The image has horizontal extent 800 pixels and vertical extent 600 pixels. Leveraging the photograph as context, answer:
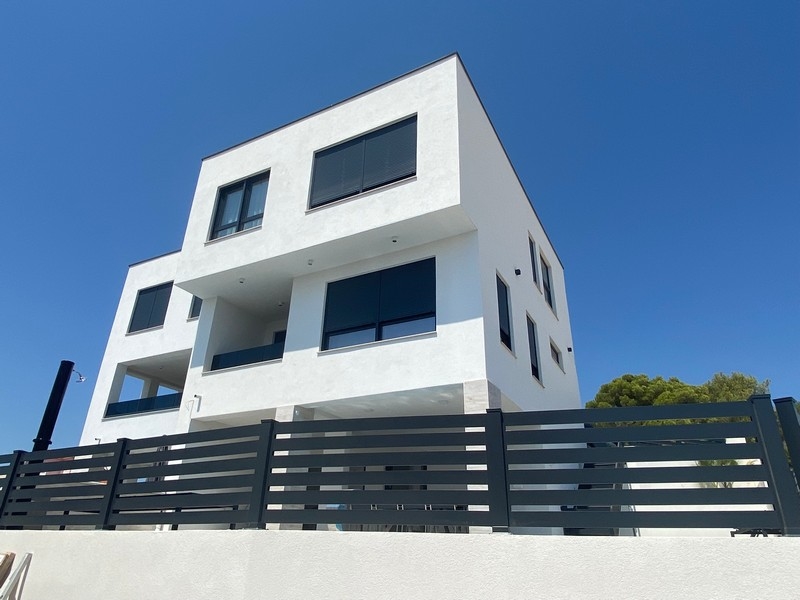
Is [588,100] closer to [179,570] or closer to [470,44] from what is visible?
[470,44]

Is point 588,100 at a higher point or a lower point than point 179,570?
higher

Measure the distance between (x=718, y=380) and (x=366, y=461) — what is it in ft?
77.5

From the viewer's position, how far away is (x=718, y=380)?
2191cm

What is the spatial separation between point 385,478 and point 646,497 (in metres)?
2.08

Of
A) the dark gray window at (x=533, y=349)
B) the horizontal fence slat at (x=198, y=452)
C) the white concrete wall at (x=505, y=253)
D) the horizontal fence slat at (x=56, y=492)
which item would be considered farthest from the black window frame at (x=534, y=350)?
the horizontal fence slat at (x=56, y=492)

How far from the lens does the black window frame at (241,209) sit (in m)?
12.0

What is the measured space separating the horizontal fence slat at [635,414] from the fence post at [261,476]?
231 cm

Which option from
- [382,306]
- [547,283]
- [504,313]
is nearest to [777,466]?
[504,313]

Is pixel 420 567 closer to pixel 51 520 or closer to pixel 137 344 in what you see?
pixel 51 520

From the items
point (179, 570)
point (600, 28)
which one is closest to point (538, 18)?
point (600, 28)

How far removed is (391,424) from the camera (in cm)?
434

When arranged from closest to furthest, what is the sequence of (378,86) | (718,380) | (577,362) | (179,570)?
(179,570), (378,86), (577,362), (718,380)

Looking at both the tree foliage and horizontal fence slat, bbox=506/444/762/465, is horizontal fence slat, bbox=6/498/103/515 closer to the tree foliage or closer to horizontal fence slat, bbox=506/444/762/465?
horizontal fence slat, bbox=506/444/762/465

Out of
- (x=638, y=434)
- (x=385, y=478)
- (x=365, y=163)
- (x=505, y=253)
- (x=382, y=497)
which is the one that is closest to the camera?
(x=638, y=434)
